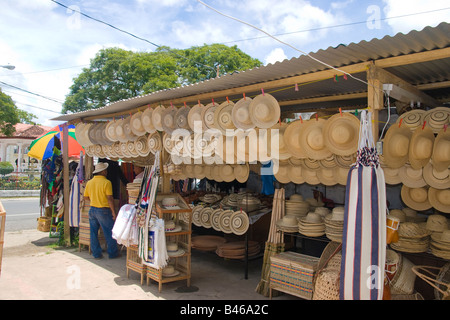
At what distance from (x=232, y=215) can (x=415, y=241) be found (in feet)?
8.56

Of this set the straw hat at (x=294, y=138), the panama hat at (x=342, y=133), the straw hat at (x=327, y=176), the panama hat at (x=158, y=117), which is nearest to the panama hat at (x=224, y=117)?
the straw hat at (x=294, y=138)

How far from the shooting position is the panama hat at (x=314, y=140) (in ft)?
12.2

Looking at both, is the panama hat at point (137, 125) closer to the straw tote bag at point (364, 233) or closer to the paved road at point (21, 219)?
the straw tote bag at point (364, 233)

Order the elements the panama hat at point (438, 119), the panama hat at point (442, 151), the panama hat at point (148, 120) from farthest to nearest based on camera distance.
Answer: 1. the panama hat at point (148, 120)
2. the panama hat at point (438, 119)
3. the panama hat at point (442, 151)

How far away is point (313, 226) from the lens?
4.07 metres

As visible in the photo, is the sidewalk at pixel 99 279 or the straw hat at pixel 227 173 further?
the straw hat at pixel 227 173

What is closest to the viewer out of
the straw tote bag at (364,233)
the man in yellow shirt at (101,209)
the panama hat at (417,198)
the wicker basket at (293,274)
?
the straw tote bag at (364,233)

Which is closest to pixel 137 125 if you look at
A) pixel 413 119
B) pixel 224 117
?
pixel 224 117

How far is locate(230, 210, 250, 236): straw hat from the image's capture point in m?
5.20

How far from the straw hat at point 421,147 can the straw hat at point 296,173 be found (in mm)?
1626

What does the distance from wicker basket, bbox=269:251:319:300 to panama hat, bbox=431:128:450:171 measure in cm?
163

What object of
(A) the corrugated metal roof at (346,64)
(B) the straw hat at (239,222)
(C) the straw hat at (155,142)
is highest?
(A) the corrugated metal roof at (346,64)

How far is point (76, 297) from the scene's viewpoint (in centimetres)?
422

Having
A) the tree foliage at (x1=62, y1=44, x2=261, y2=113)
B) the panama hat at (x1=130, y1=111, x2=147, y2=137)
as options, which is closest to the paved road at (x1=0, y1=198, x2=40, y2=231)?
Answer: the panama hat at (x1=130, y1=111, x2=147, y2=137)
